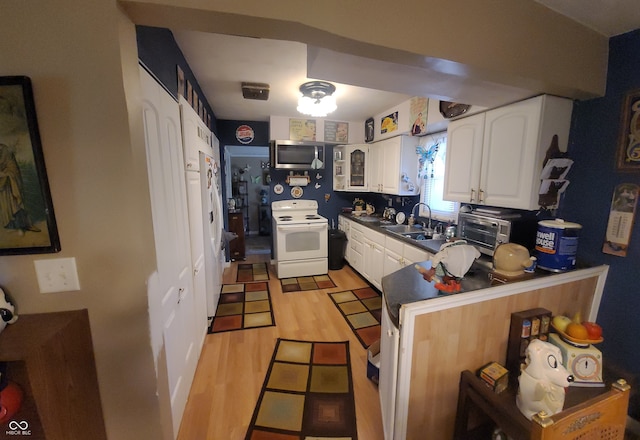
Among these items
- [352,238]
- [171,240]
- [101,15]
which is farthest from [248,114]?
[101,15]

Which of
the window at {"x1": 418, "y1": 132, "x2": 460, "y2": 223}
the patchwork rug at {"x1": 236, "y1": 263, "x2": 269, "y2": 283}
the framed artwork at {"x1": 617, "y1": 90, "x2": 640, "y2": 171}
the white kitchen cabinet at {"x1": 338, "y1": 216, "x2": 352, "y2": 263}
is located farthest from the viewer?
the white kitchen cabinet at {"x1": 338, "y1": 216, "x2": 352, "y2": 263}

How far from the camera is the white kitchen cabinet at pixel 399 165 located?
317 cm

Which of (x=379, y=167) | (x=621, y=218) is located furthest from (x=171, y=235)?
(x=379, y=167)

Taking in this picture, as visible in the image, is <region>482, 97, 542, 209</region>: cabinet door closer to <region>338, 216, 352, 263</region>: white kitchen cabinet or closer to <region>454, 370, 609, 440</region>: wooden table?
<region>454, 370, 609, 440</region>: wooden table

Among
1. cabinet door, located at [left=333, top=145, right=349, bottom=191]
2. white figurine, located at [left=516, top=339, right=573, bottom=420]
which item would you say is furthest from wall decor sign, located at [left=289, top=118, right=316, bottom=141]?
white figurine, located at [left=516, top=339, right=573, bottom=420]

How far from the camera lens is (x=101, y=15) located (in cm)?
75

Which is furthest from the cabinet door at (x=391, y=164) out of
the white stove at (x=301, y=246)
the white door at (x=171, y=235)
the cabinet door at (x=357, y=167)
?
the white door at (x=171, y=235)

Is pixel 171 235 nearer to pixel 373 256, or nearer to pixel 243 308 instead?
pixel 243 308

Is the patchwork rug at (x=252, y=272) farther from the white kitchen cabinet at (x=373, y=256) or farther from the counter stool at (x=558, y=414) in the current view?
the counter stool at (x=558, y=414)

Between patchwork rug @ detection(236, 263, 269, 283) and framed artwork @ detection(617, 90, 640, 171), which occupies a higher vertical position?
framed artwork @ detection(617, 90, 640, 171)

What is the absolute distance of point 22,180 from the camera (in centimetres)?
78

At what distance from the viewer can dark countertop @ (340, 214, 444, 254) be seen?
2322 millimetres

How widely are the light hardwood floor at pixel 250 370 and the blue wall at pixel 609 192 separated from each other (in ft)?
4.81

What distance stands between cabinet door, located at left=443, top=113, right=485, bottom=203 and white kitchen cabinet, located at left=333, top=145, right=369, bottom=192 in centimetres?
172
